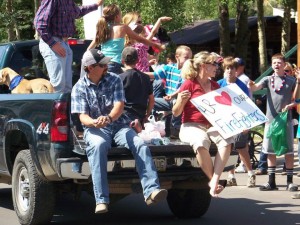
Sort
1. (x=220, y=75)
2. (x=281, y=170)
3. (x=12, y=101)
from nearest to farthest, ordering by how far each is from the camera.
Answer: (x=12, y=101), (x=220, y=75), (x=281, y=170)

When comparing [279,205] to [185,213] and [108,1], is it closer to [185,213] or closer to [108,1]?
[185,213]

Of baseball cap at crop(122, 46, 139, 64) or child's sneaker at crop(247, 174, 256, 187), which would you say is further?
child's sneaker at crop(247, 174, 256, 187)

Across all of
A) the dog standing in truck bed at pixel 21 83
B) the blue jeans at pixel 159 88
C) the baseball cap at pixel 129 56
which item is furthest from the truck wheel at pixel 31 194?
the blue jeans at pixel 159 88

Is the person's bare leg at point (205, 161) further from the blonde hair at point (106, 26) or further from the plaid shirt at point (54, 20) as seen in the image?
the plaid shirt at point (54, 20)

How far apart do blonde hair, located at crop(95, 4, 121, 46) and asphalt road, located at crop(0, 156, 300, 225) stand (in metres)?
2.15

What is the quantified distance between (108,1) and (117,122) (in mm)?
17944

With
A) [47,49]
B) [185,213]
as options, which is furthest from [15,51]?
[185,213]

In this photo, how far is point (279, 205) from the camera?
34.5 feet

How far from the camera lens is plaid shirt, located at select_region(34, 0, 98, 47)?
375 inches

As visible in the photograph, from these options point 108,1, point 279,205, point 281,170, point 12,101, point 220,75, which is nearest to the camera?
point 12,101

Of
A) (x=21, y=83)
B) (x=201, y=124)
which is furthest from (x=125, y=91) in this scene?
(x=21, y=83)

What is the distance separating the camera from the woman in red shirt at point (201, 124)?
8453 mm

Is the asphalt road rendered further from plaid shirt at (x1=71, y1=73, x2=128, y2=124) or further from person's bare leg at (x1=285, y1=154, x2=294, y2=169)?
plaid shirt at (x1=71, y1=73, x2=128, y2=124)

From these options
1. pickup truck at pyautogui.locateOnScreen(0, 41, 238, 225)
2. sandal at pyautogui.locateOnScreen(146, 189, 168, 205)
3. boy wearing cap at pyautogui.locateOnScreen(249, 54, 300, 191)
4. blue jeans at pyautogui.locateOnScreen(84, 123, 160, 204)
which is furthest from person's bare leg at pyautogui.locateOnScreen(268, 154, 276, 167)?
sandal at pyautogui.locateOnScreen(146, 189, 168, 205)
